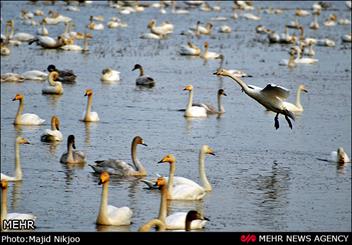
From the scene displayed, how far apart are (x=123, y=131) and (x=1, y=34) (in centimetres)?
1826

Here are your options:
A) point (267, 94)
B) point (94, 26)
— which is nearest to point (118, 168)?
point (267, 94)

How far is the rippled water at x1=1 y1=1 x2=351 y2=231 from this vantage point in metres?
14.9

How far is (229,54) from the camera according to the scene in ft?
119

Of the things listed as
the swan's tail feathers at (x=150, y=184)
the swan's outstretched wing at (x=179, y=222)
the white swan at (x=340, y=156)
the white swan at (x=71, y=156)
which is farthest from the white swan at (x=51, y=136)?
the swan's outstretched wing at (x=179, y=222)

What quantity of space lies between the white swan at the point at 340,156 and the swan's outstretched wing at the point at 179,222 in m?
5.85

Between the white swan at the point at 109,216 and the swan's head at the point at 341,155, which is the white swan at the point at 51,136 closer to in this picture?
the swan's head at the point at 341,155

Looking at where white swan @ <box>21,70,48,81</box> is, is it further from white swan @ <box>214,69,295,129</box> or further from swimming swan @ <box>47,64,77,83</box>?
white swan @ <box>214,69,295,129</box>

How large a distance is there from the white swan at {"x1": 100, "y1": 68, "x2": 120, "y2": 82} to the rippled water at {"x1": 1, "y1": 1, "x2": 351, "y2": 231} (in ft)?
1.10

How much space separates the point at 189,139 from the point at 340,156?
3.00 metres

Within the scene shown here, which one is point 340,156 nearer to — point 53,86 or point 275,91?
point 275,91

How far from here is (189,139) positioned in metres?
20.6

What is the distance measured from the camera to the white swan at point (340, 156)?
61.9ft

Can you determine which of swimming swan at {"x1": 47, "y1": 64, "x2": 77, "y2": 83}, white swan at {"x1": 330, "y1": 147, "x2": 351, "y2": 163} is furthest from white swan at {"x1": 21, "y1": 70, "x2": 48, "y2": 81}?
white swan at {"x1": 330, "y1": 147, "x2": 351, "y2": 163}

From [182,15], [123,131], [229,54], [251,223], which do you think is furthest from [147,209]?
[182,15]
